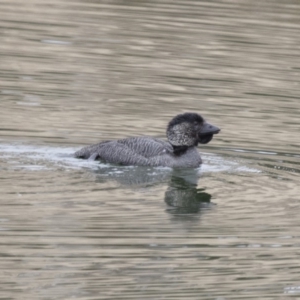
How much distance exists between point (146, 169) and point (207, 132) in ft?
3.61

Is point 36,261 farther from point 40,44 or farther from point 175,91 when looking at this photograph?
point 40,44

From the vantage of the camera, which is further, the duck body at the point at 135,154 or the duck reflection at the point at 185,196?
the duck body at the point at 135,154

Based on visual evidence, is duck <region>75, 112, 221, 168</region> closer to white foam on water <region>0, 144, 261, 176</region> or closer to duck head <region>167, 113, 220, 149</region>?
duck head <region>167, 113, 220, 149</region>

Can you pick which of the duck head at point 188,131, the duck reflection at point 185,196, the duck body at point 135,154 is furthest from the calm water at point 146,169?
the duck head at point 188,131

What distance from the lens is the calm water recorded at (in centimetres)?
1022

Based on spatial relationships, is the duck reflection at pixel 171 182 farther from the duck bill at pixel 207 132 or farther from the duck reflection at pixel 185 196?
the duck bill at pixel 207 132

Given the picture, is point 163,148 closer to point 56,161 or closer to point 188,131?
point 188,131

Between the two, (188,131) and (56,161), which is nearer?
(56,161)

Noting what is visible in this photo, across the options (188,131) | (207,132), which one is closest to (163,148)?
(188,131)

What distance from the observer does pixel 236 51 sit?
23.0 m

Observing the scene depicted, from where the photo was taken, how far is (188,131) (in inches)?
602

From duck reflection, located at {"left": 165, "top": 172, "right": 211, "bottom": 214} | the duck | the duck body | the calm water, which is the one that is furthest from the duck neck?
duck reflection, located at {"left": 165, "top": 172, "right": 211, "bottom": 214}

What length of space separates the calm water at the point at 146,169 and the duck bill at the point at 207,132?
10.1 inches

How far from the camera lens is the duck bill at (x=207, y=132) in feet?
50.2
